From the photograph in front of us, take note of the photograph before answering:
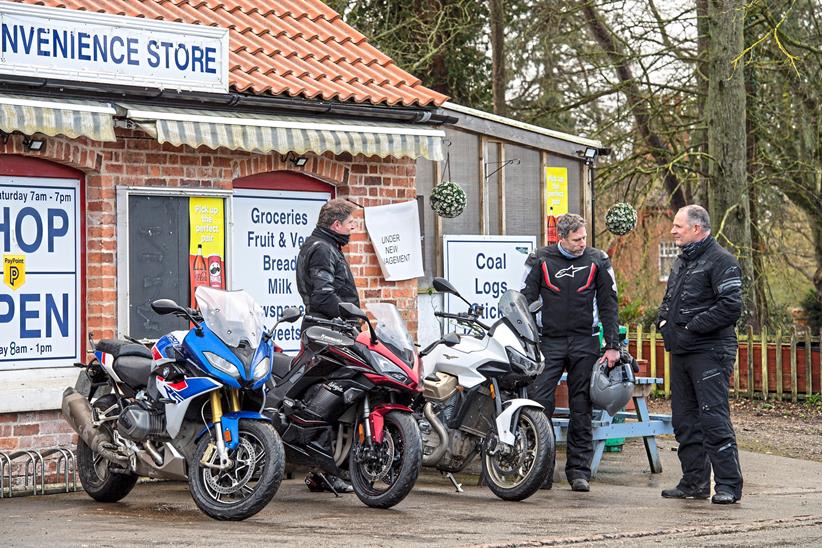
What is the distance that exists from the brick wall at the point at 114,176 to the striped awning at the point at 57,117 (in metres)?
0.47

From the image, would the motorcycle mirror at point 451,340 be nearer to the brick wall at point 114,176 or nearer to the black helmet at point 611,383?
the black helmet at point 611,383

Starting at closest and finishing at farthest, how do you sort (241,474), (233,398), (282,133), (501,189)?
(241,474), (233,398), (282,133), (501,189)

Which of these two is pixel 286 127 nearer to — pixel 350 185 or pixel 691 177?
pixel 350 185

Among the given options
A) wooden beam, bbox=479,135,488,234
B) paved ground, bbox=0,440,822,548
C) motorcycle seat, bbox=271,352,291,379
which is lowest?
paved ground, bbox=0,440,822,548

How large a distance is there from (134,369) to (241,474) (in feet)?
3.86

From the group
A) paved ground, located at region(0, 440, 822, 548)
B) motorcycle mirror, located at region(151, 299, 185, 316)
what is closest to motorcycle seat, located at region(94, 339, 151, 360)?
motorcycle mirror, located at region(151, 299, 185, 316)

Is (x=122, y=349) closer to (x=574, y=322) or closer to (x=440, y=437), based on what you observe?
(x=440, y=437)

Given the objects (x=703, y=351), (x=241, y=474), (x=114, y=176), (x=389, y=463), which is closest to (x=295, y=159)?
(x=114, y=176)

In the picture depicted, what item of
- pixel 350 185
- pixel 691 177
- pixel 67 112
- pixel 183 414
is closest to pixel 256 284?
pixel 350 185

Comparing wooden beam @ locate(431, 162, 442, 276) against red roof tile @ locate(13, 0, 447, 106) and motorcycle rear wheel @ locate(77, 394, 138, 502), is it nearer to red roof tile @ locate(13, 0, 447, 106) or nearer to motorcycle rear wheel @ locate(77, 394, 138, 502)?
red roof tile @ locate(13, 0, 447, 106)

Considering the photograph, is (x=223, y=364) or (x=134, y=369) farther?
(x=134, y=369)

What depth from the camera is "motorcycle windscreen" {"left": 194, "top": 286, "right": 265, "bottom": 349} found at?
25.0ft

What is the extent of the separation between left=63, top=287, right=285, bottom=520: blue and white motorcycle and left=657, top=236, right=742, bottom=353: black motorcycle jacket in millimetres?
2801

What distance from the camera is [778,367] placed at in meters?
17.2
